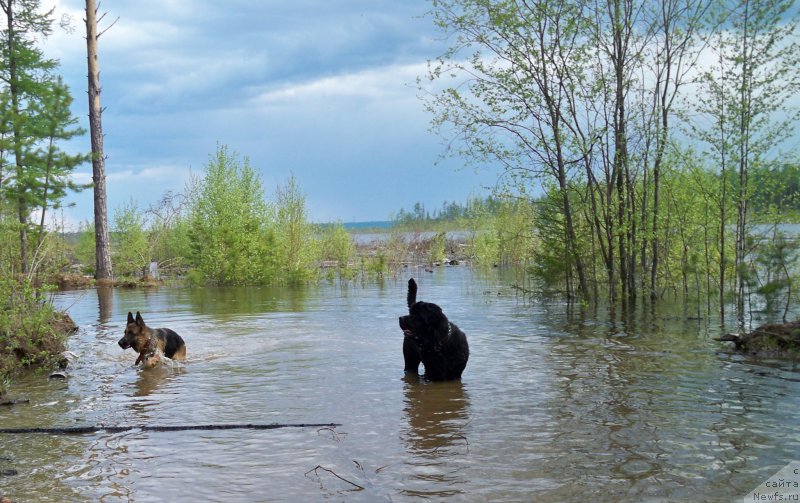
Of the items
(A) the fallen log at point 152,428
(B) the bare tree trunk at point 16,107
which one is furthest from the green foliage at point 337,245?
(A) the fallen log at point 152,428

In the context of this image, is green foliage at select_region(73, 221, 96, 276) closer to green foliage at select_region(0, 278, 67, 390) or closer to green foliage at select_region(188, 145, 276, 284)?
green foliage at select_region(188, 145, 276, 284)

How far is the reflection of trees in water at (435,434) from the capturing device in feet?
17.1

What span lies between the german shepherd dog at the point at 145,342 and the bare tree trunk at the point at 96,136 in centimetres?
1891

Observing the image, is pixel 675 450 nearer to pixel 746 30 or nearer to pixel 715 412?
pixel 715 412

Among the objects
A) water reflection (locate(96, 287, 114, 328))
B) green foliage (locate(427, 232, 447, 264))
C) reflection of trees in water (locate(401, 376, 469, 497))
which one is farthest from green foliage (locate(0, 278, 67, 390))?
green foliage (locate(427, 232, 447, 264))

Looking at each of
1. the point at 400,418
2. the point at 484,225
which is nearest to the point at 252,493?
the point at 400,418

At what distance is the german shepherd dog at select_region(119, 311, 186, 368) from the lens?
9.95m

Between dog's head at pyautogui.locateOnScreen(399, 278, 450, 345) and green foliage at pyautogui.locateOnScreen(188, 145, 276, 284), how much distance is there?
64.5ft

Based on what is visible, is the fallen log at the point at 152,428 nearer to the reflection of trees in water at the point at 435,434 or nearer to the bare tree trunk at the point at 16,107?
the reflection of trees in water at the point at 435,434

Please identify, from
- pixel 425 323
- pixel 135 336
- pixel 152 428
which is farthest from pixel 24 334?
pixel 425 323

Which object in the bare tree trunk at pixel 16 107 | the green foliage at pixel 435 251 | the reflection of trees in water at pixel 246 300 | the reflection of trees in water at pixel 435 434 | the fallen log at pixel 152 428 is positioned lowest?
the reflection of trees in water at pixel 435 434

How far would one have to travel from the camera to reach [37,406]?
7.81 meters

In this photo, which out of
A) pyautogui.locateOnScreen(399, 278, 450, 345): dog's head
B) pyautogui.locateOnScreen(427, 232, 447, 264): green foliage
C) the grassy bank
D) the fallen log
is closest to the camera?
the fallen log

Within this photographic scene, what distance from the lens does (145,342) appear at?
1005 centimetres
